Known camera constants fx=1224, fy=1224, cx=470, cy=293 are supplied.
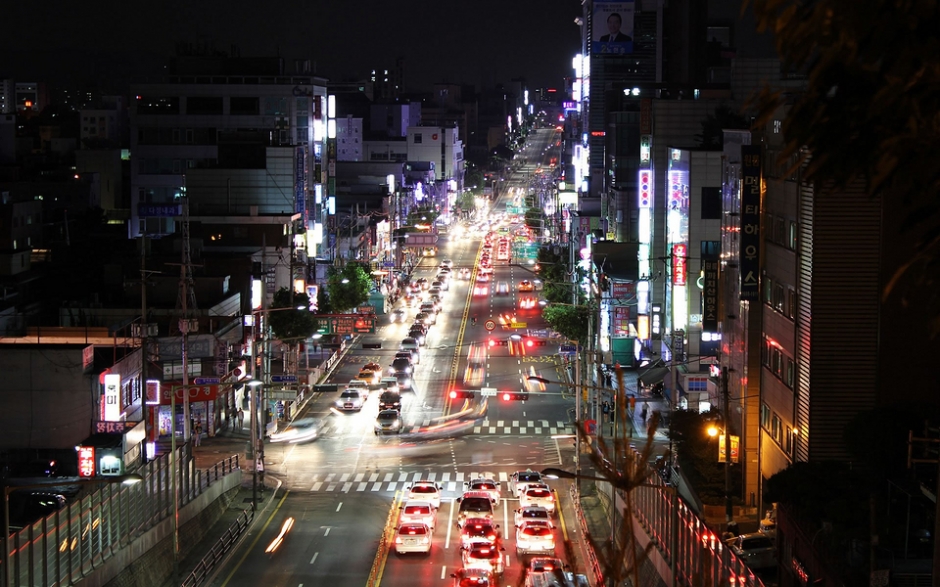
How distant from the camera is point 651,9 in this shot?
144 metres

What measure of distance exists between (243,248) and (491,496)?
43.5m

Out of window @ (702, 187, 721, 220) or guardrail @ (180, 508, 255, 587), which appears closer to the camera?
guardrail @ (180, 508, 255, 587)

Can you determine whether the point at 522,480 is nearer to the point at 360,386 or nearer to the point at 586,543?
the point at 586,543

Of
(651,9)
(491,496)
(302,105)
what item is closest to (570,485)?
(491,496)

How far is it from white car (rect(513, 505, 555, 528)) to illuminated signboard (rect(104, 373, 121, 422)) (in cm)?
1608

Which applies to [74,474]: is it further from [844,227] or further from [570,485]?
[844,227]

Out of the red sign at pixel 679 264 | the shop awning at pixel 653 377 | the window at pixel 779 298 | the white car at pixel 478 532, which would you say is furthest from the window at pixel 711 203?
the white car at pixel 478 532

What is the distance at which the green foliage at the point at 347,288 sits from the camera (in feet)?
271

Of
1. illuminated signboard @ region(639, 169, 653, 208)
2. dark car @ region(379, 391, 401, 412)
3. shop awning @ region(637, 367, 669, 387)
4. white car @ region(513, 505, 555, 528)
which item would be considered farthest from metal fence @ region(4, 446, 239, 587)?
illuminated signboard @ region(639, 169, 653, 208)

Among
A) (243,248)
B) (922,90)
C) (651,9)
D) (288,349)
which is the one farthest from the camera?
(651,9)

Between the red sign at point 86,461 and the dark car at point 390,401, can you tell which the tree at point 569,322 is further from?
the red sign at point 86,461

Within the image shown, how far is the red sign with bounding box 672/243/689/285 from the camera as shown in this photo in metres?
60.0

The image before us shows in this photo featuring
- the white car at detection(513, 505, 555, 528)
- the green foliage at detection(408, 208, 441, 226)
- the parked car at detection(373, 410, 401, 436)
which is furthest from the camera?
the green foliage at detection(408, 208, 441, 226)

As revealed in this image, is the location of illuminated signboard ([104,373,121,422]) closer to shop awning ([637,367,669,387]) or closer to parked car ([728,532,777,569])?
parked car ([728,532,777,569])
